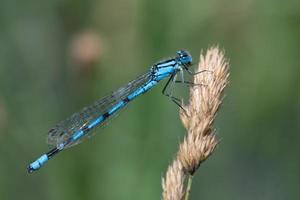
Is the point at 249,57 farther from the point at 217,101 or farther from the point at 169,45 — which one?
the point at 217,101

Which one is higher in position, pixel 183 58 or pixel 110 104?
pixel 110 104

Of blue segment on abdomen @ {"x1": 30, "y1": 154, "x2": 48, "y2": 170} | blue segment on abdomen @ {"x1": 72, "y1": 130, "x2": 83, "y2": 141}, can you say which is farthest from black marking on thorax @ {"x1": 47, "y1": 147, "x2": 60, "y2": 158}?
blue segment on abdomen @ {"x1": 72, "y1": 130, "x2": 83, "y2": 141}

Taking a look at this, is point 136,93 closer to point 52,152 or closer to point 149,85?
point 149,85

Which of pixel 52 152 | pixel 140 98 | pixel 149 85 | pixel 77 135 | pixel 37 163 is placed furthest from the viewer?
pixel 140 98

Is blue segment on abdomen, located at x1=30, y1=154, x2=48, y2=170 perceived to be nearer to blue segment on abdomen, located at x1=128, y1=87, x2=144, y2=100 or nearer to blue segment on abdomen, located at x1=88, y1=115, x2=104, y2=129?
blue segment on abdomen, located at x1=88, y1=115, x2=104, y2=129

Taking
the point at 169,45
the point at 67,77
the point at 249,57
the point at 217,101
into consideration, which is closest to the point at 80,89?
the point at 67,77

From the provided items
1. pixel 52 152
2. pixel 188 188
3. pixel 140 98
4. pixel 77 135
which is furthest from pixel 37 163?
pixel 188 188
